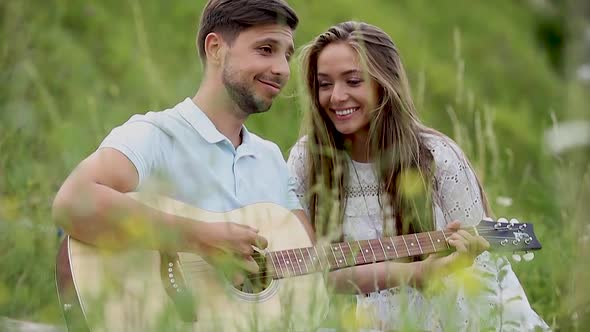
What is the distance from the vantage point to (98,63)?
6.78 m

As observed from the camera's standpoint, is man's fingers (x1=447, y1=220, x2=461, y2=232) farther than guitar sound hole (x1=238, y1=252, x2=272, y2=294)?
Yes

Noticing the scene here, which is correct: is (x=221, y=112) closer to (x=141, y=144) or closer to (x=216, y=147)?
(x=216, y=147)

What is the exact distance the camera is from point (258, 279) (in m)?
3.21

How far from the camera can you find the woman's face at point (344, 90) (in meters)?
3.73

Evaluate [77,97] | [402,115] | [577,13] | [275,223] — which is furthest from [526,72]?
[577,13]

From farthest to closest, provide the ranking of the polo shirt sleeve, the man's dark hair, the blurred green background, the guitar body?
the man's dark hair → the blurred green background → the polo shirt sleeve → the guitar body

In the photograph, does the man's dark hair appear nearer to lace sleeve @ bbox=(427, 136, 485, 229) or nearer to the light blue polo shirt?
the light blue polo shirt

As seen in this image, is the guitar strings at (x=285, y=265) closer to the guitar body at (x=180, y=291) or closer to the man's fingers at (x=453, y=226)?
the guitar body at (x=180, y=291)

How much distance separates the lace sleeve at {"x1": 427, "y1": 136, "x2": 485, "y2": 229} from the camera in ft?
12.3

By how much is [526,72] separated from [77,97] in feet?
12.5

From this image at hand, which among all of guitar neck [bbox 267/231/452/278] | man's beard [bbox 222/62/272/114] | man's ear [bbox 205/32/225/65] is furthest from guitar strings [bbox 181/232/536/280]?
man's ear [bbox 205/32/225/65]

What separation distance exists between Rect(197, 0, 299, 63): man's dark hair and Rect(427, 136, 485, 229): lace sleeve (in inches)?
27.4

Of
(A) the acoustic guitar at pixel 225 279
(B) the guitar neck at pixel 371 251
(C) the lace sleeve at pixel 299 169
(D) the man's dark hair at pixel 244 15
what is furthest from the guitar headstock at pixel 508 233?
(D) the man's dark hair at pixel 244 15

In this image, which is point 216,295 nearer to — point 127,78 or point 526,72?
point 127,78
